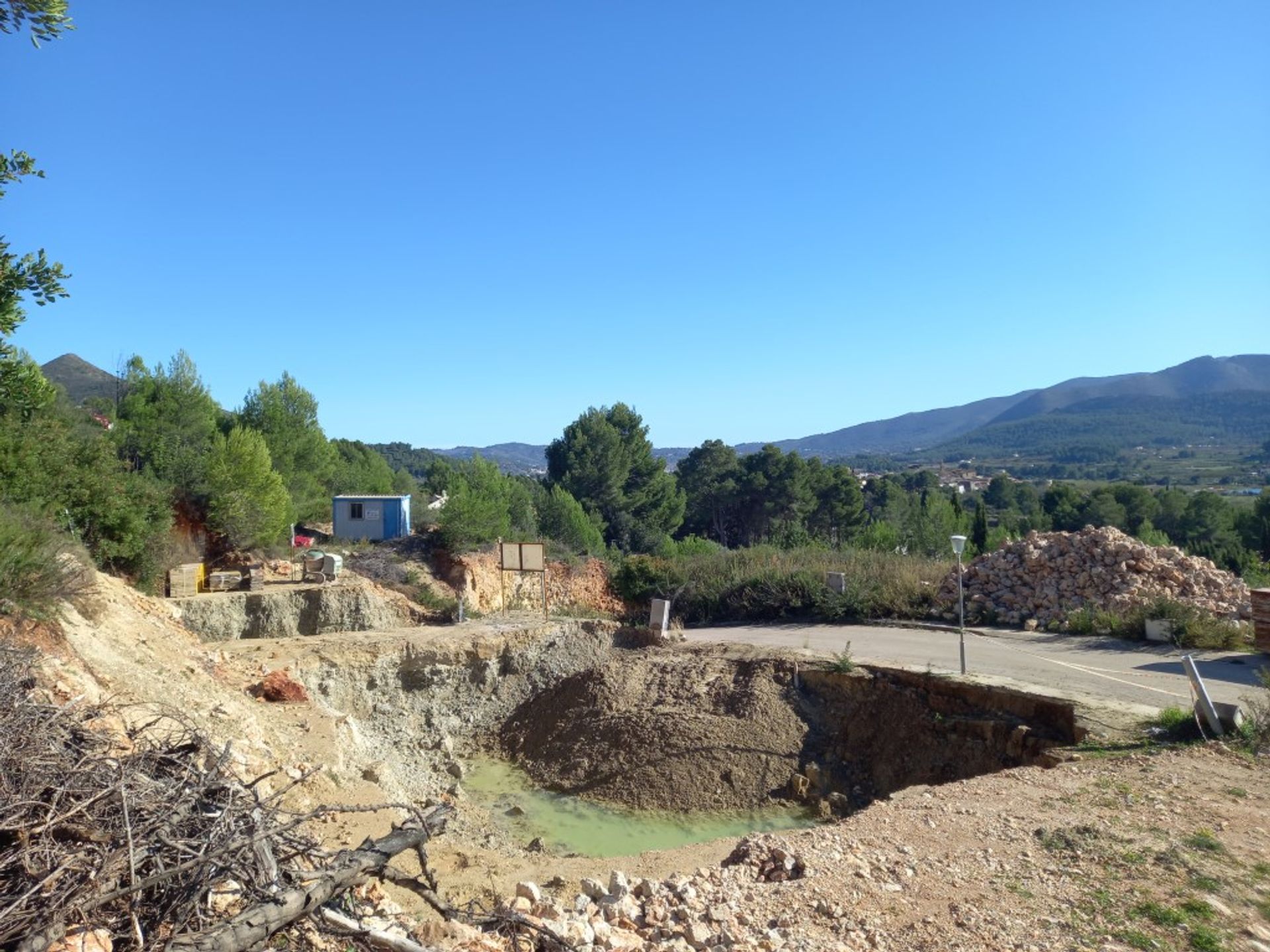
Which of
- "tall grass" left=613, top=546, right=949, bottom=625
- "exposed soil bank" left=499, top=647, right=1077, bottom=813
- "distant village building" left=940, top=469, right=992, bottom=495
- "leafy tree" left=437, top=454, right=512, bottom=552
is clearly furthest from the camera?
"distant village building" left=940, top=469, right=992, bottom=495

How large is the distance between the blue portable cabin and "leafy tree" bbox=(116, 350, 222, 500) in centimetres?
538

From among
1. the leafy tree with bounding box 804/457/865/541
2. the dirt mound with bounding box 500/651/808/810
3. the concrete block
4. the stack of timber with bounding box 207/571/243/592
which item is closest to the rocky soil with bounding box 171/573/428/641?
the stack of timber with bounding box 207/571/243/592

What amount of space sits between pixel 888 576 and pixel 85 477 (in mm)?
18511

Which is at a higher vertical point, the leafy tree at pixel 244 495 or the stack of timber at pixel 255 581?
the leafy tree at pixel 244 495

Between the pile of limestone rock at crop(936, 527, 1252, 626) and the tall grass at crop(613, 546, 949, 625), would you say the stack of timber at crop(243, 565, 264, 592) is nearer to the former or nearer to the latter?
the tall grass at crop(613, 546, 949, 625)

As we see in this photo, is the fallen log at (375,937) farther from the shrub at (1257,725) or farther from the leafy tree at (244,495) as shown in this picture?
the leafy tree at (244,495)

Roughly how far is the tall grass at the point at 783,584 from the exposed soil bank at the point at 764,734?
17.5ft

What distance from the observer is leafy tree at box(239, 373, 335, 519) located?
31859 millimetres

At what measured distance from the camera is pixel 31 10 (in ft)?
21.7

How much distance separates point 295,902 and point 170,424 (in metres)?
26.4

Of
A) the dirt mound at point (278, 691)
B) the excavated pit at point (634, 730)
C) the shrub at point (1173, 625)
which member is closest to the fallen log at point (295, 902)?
the excavated pit at point (634, 730)

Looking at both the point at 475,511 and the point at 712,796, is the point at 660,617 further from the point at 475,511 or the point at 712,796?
the point at 475,511

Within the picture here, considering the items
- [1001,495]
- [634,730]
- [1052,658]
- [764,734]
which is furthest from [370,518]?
[1001,495]

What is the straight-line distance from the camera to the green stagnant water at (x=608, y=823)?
1113 cm
